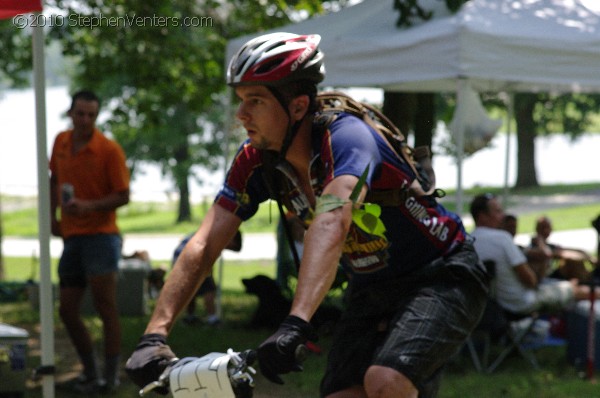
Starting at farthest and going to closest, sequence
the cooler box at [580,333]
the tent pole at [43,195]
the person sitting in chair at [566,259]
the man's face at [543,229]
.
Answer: the man's face at [543,229] < the person sitting in chair at [566,259] < the cooler box at [580,333] < the tent pole at [43,195]

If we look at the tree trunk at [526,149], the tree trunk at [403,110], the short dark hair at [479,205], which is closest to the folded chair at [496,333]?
the short dark hair at [479,205]

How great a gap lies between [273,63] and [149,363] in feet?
3.02

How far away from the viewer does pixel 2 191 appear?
44.1 metres

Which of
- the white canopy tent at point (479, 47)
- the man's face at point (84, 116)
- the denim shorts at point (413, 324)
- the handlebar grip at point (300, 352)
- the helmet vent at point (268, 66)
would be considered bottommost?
the denim shorts at point (413, 324)

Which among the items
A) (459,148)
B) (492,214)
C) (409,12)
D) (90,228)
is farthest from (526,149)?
(90,228)

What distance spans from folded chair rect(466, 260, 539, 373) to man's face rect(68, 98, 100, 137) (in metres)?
3.00

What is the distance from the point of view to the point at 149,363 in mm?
2848

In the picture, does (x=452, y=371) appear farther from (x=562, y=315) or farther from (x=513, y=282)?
(x=562, y=315)

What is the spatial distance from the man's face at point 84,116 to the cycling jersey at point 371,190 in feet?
12.3

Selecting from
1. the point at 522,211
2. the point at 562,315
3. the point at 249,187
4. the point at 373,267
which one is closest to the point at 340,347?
the point at 373,267

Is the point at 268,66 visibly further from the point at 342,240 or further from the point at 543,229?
the point at 543,229

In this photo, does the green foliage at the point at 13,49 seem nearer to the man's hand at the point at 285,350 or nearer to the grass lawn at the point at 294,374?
the grass lawn at the point at 294,374

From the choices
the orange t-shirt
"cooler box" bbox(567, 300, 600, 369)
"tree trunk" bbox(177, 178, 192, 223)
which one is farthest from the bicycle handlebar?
"tree trunk" bbox(177, 178, 192, 223)

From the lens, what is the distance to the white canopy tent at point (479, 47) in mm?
7805
